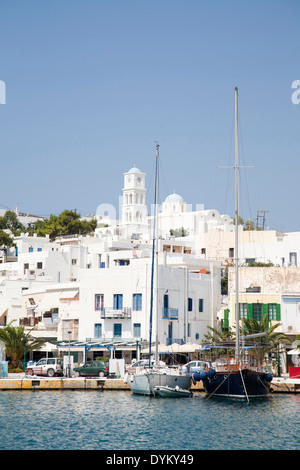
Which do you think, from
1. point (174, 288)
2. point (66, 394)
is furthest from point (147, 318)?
point (66, 394)

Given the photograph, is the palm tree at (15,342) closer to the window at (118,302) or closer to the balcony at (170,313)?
the window at (118,302)

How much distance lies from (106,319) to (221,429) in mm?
25658

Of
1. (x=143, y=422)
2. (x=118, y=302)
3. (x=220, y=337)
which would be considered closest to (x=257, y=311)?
(x=220, y=337)

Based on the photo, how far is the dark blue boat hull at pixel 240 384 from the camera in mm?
41125

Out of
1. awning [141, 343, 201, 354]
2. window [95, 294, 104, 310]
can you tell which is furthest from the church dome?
awning [141, 343, 201, 354]

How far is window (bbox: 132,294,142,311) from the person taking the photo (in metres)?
56.2

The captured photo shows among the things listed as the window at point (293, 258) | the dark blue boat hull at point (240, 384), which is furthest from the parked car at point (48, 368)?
the window at point (293, 258)

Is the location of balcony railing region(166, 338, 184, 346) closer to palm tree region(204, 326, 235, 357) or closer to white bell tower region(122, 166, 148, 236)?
palm tree region(204, 326, 235, 357)

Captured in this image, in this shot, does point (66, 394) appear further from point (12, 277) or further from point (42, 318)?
point (12, 277)

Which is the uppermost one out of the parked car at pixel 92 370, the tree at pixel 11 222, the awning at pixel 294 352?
the tree at pixel 11 222

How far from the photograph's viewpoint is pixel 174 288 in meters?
57.4

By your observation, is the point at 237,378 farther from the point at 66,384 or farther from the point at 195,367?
the point at 66,384

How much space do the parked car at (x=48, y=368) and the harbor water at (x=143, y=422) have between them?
520 centimetres

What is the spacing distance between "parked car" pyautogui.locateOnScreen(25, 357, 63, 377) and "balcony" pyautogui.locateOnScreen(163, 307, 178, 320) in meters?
9.61
